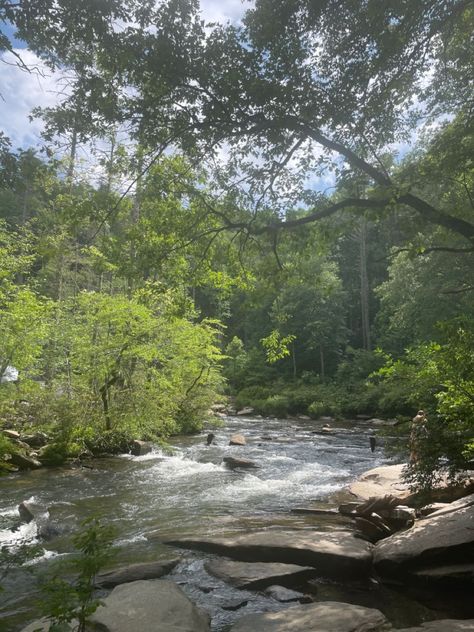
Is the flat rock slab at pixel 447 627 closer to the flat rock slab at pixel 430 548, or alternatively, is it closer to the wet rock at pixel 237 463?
the flat rock slab at pixel 430 548

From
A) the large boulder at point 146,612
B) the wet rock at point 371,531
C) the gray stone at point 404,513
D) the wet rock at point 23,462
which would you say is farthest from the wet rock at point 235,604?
the wet rock at point 23,462

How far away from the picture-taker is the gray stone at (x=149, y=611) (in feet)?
12.4

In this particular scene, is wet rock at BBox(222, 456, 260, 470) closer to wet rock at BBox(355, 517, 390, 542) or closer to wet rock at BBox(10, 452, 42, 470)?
wet rock at BBox(10, 452, 42, 470)

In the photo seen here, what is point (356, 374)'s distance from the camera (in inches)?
1323

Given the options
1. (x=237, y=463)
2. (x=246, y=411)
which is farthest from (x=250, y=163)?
(x=246, y=411)

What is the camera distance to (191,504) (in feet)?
28.8

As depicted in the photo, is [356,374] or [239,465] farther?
[356,374]

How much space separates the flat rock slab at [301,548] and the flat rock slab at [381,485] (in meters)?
2.20

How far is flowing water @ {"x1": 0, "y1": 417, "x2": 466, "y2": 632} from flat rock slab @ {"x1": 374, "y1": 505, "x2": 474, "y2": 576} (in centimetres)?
35

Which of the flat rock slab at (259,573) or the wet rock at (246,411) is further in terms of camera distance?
the wet rock at (246,411)

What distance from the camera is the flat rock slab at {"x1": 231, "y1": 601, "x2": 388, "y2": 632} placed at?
385 centimetres

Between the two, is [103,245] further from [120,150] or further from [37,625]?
[37,625]

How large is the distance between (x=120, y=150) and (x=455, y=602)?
744 centimetres

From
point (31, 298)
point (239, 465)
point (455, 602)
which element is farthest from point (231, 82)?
point (239, 465)
